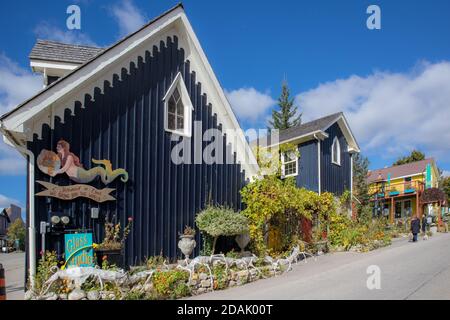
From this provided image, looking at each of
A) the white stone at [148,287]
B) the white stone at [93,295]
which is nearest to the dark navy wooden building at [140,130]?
the white stone at [93,295]

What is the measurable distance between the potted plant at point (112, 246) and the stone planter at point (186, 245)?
5.58ft

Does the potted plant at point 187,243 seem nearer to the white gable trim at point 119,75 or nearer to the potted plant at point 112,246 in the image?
the potted plant at point 112,246

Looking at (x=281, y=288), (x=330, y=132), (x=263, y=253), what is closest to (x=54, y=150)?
(x=281, y=288)

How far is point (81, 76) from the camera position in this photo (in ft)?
30.1

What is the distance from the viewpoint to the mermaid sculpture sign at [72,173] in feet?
28.6

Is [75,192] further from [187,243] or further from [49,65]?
[49,65]

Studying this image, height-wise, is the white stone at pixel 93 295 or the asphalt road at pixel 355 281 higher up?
the white stone at pixel 93 295

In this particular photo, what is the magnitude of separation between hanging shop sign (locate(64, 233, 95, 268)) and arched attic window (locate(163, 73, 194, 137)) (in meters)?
4.01

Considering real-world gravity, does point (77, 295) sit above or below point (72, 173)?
below

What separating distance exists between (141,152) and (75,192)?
2210 millimetres

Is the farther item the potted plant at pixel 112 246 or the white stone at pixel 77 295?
the potted plant at pixel 112 246

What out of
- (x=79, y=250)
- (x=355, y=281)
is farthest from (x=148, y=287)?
(x=355, y=281)

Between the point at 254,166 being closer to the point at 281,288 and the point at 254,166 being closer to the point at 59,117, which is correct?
the point at 281,288

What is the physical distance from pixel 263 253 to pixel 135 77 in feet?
22.8
